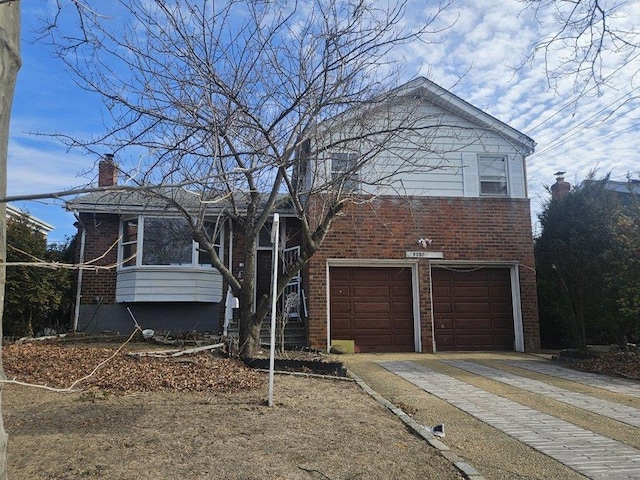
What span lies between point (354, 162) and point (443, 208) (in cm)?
527

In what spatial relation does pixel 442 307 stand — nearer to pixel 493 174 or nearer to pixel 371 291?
pixel 371 291

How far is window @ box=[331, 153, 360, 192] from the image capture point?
342 inches

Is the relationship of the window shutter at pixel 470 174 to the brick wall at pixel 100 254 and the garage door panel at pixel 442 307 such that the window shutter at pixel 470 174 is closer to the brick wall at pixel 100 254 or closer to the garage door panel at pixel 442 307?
the garage door panel at pixel 442 307

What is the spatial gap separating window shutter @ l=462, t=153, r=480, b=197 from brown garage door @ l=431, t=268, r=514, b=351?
2222 mm

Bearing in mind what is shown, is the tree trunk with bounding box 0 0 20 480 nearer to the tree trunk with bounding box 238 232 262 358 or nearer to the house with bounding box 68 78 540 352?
the tree trunk with bounding box 238 232 262 358

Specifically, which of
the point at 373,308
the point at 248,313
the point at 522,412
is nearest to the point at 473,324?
the point at 373,308

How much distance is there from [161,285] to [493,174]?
9857 mm

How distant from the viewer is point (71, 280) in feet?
46.0

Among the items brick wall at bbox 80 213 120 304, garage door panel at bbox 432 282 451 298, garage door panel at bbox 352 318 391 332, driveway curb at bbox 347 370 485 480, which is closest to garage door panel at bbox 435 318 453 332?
garage door panel at bbox 432 282 451 298

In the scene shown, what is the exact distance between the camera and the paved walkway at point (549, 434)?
14.5ft

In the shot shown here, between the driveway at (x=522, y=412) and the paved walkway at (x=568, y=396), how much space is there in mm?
14

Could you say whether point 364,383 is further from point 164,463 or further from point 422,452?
point 164,463

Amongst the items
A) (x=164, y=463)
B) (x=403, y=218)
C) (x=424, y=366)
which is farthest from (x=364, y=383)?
(x=403, y=218)

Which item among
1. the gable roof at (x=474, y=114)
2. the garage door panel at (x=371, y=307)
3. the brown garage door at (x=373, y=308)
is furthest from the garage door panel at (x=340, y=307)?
the gable roof at (x=474, y=114)
